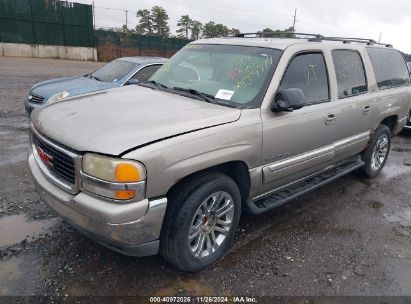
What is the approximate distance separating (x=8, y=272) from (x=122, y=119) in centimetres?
154

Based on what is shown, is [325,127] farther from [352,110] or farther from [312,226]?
[312,226]

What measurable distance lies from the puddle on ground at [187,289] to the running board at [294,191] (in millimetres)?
847

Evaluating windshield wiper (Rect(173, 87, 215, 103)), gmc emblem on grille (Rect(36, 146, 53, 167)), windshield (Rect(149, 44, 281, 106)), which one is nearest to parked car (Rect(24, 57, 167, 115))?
windshield (Rect(149, 44, 281, 106))

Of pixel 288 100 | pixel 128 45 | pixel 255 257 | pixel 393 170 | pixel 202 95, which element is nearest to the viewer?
pixel 288 100

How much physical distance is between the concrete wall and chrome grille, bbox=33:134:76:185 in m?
27.8

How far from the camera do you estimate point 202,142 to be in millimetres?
2766

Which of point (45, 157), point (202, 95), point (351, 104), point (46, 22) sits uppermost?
point (46, 22)

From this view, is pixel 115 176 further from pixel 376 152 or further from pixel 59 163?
pixel 376 152

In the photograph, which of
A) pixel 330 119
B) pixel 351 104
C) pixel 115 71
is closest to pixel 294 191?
pixel 330 119

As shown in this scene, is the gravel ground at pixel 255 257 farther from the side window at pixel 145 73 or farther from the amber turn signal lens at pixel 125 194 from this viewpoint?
the side window at pixel 145 73

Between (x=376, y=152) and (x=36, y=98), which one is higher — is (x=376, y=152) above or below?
below

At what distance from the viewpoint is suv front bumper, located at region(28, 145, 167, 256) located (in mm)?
2439

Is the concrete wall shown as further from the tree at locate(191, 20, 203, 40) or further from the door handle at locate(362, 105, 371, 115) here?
the tree at locate(191, 20, 203, 40)

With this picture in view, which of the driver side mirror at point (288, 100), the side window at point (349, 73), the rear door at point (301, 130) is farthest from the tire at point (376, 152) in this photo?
the driver side mirror at point (288, 100)
